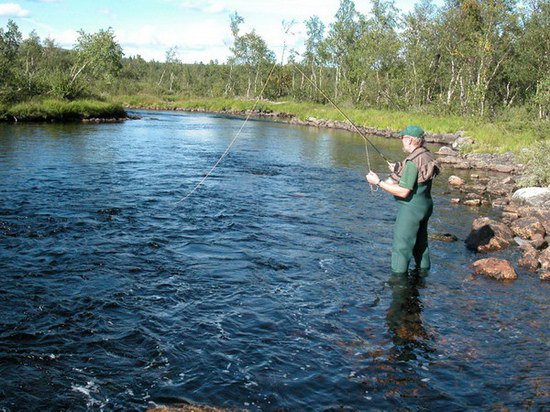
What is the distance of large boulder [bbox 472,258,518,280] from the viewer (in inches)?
351

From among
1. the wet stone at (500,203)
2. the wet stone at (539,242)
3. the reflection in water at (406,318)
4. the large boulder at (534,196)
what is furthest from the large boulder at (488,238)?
the wet stone at (500,203)

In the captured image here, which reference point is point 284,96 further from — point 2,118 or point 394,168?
point 394,168

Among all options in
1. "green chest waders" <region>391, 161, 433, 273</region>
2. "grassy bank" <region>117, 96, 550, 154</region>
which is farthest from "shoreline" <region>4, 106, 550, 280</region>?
"green chest waders" <region>391, 161, 433, 273</region>

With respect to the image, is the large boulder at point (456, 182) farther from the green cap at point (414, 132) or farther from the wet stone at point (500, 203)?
the green cap at point (414, 132)

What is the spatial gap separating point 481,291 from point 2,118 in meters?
31.1

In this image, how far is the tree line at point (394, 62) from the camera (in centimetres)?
4122

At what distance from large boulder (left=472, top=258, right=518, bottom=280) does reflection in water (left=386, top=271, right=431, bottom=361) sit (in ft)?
4.07

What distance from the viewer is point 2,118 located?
3203 centimetres

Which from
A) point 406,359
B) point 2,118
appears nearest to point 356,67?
point 2,118

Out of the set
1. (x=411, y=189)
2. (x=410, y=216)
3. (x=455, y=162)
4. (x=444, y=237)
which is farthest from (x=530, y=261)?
(x=455, y=162)

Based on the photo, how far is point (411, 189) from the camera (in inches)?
293

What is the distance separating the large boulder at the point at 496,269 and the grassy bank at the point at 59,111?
30.2m

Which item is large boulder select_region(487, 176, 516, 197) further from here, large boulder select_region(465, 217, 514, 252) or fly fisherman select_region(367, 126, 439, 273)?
fly fisherman select_region(367, 126, 439, 273)

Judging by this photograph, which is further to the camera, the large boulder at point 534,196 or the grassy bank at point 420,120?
the grassy bank at point 420,120
